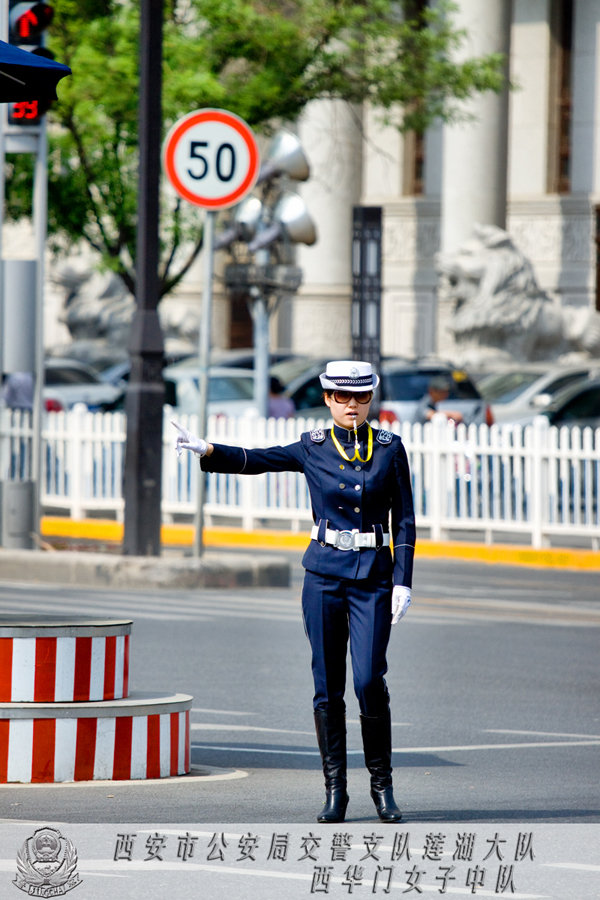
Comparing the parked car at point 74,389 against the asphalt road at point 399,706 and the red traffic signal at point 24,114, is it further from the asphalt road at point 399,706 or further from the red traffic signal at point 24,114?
the asphalt road at point 399,706

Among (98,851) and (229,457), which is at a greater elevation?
(229,457)

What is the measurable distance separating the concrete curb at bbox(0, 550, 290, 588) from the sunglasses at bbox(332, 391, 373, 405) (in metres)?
8.10

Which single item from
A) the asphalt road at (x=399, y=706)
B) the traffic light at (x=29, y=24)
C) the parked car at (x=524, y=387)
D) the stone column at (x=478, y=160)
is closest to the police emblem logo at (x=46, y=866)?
the asphalt road at (x=399, y=706)

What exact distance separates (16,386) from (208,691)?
43.7ft

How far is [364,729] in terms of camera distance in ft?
21.9

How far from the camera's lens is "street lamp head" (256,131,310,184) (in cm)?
2166

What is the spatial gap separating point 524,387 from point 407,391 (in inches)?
93.4

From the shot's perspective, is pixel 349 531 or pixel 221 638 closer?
pixel 349 531

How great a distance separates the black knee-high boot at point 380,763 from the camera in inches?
258

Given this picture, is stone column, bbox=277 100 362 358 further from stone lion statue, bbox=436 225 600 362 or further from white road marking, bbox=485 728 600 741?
white road marking, bbox=485 728 600 741

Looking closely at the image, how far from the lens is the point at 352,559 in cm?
669

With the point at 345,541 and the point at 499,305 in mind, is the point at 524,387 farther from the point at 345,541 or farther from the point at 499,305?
the point at 345,541

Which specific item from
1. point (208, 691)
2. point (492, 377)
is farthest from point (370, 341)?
point (208, 691)

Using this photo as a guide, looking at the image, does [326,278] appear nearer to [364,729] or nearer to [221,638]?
[221,638]
